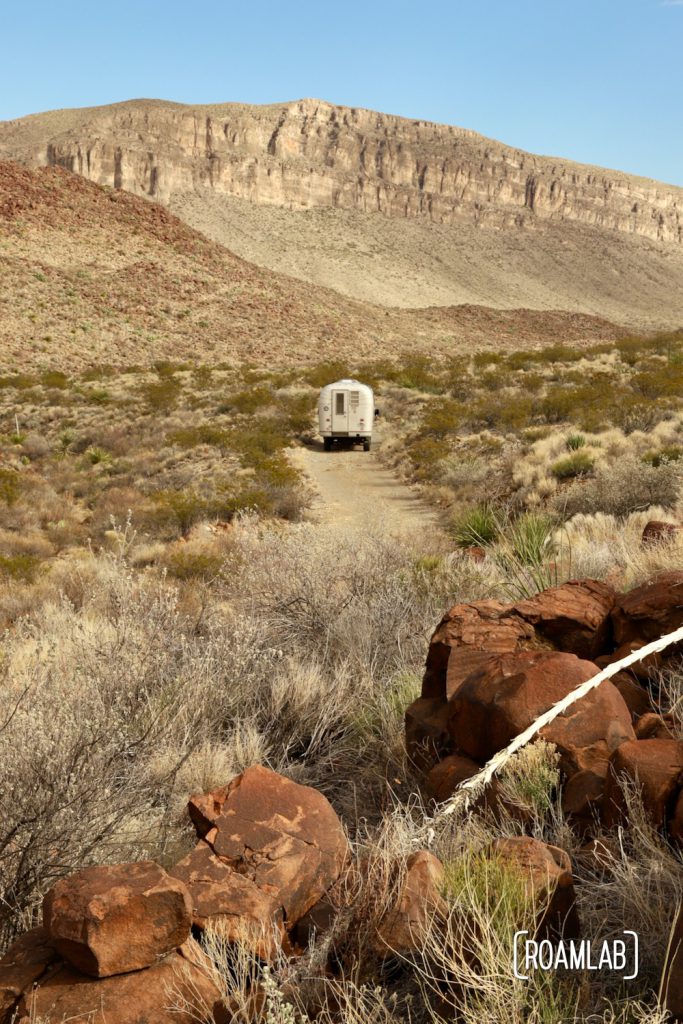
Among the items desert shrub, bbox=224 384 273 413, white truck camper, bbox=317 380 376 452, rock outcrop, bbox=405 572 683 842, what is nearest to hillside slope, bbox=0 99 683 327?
desert shrub, bbox=224 384 273 413

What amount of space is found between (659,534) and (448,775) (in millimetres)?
3385

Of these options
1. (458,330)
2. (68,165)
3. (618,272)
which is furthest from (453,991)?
(618,272)

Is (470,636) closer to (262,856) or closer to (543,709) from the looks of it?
(543,709)

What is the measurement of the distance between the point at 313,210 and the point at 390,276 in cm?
1870

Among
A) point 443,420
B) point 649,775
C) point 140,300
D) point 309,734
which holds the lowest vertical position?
point 309,734

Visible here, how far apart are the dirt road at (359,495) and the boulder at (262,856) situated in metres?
6.89

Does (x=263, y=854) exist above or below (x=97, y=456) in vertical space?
above

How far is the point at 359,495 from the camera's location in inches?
590

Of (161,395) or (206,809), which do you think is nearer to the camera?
(206,809)

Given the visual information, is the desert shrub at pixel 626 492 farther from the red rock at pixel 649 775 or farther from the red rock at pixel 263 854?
the red rock at pixel 263 854

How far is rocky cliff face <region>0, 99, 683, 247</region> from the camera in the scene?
85.5 metres

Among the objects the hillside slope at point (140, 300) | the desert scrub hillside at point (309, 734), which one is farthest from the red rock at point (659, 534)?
the hillside slope at point (140, 300)

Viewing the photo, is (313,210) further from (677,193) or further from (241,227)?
(677,193)

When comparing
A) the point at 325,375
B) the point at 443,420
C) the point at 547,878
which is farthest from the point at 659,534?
the point at 325,375
